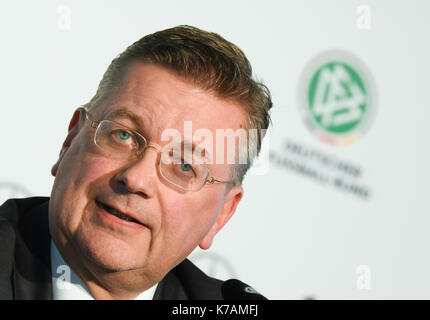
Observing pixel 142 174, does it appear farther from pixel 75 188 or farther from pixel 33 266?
pixel 33 266

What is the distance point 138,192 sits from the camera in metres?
1.06

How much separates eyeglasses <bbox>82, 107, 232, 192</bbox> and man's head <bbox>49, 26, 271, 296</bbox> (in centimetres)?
1

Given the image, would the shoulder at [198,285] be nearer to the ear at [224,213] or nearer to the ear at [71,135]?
the ear at [224,213]

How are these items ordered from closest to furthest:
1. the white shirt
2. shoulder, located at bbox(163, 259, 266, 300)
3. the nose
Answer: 1. the nose
2. the white shirt
3. shoulder, located at bbox(163, 259, 266, 300)

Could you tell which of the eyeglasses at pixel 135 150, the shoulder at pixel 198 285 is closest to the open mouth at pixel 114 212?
the eyeglasses at pixel 135 150

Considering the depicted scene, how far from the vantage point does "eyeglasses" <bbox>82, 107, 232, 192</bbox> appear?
3.67 feet

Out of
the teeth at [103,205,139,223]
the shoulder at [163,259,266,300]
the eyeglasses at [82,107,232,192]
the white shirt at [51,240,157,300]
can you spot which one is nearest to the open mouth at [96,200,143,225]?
the teeth at [103,205,139,223]

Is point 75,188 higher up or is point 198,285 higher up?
point 75,188

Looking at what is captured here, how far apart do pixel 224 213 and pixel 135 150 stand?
402mm

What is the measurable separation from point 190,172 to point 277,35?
201 centimetres

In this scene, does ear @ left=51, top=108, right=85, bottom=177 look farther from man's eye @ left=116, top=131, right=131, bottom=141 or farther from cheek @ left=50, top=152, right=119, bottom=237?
man's eye @ left=116, top=131, right=131, bottom=141

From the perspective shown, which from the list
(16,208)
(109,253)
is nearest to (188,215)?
(109,253)

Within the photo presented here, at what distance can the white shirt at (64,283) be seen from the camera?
1.16 meters
